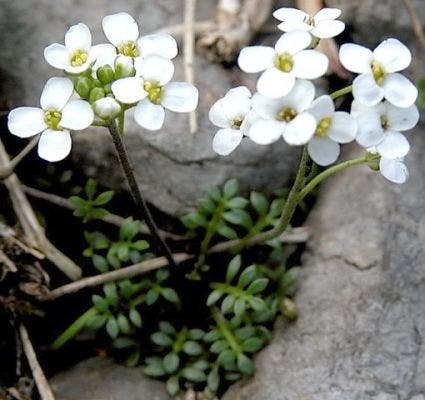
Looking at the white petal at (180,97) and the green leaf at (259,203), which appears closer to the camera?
the white petal at (180,97)

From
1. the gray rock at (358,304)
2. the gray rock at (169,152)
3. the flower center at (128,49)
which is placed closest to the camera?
the flower center at (128,49)

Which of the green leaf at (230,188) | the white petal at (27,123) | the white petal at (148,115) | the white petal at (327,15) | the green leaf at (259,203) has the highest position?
the white petal at (27,123)

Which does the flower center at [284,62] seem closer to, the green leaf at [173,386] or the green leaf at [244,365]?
the green leaf at [244,365]

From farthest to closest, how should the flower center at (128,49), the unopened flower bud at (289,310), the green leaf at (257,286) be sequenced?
the unopened flower bud at (289,310), the green leaf at (257,286), the flower center at (128,49)

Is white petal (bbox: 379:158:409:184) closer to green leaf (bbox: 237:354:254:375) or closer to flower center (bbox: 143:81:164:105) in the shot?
flower center (bbox: 143:81:164:105)

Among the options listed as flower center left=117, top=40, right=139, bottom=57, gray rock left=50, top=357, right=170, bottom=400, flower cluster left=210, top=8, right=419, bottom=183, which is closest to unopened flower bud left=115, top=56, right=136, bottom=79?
flower center left=117, top=40, right=139, bottom=57

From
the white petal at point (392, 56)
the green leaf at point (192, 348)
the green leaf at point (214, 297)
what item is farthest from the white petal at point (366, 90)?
the green leaf at point (192, 348)
